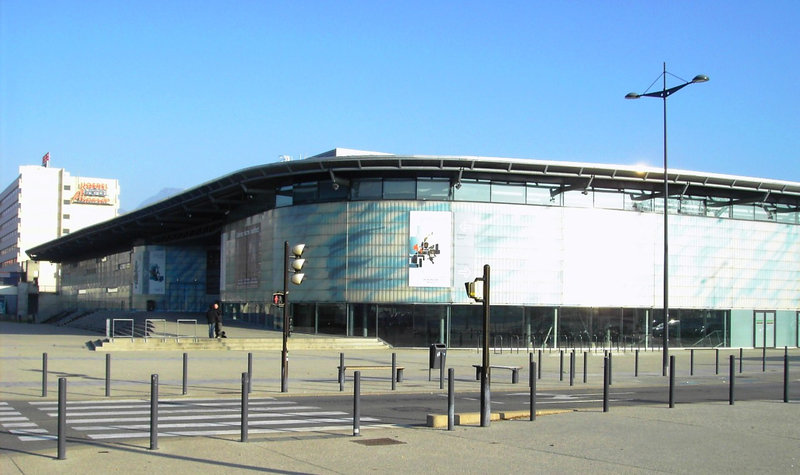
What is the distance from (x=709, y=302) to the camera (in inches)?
2010

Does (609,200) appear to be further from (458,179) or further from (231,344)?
(231,344)

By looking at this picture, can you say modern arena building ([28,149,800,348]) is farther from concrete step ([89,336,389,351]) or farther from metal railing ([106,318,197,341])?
metal railing ([106,318,197,341])

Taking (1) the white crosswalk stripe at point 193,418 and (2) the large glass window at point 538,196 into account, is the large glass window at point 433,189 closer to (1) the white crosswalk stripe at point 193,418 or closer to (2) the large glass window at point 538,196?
(2) the large glass window at point 538,196

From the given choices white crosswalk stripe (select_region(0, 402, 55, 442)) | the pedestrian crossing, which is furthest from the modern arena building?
white crosswalk stripe (select_region(0, 402, 55, 442))

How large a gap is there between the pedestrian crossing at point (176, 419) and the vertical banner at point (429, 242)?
2695 centimetres

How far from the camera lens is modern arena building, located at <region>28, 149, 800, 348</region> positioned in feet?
150

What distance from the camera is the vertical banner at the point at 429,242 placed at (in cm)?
4547

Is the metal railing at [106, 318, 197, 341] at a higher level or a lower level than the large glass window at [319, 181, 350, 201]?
lower

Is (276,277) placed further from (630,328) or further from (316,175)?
(630,328)

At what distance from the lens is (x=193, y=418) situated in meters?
15.3

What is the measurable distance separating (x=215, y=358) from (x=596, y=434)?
884 inches

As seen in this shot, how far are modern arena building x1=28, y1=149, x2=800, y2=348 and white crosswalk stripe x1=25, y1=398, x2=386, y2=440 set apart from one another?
27152 millimetres

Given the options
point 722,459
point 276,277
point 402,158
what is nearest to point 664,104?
point 402,158

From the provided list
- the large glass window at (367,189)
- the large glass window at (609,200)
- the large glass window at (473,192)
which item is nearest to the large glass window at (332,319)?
the large glass window at (367,189)
